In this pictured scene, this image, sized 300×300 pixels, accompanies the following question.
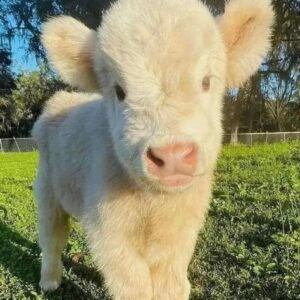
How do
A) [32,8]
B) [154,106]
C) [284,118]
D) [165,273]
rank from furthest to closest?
[284,118] < [32,8] < [165,273] < [154,106]

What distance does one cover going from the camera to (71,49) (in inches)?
119

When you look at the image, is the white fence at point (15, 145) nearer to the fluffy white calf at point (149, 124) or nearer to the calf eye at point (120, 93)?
the fluffy white calf at point (149, 124)

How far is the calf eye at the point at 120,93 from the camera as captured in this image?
2.57m

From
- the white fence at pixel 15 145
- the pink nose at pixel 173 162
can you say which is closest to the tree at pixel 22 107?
the white fence at pixel 15 145

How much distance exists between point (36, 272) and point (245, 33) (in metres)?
2.87

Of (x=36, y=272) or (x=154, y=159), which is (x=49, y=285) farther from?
(x=154, y=159)

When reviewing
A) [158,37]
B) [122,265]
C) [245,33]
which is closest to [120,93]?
[158,37]

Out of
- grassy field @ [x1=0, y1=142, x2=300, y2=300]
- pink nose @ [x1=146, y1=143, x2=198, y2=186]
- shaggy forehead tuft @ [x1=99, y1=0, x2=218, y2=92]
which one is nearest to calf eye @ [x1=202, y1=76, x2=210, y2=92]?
shaggy forehead tuft @ [x1=99, y1=0, x2=218, y2=92]

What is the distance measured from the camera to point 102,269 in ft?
9.84

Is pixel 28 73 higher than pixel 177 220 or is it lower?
higher

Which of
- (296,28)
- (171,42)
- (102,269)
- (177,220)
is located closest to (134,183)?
(177,220)

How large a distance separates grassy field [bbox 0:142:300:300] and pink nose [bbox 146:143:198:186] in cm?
167

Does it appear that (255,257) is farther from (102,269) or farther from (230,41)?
(230,41)

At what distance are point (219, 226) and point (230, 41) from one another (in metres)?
2.64
